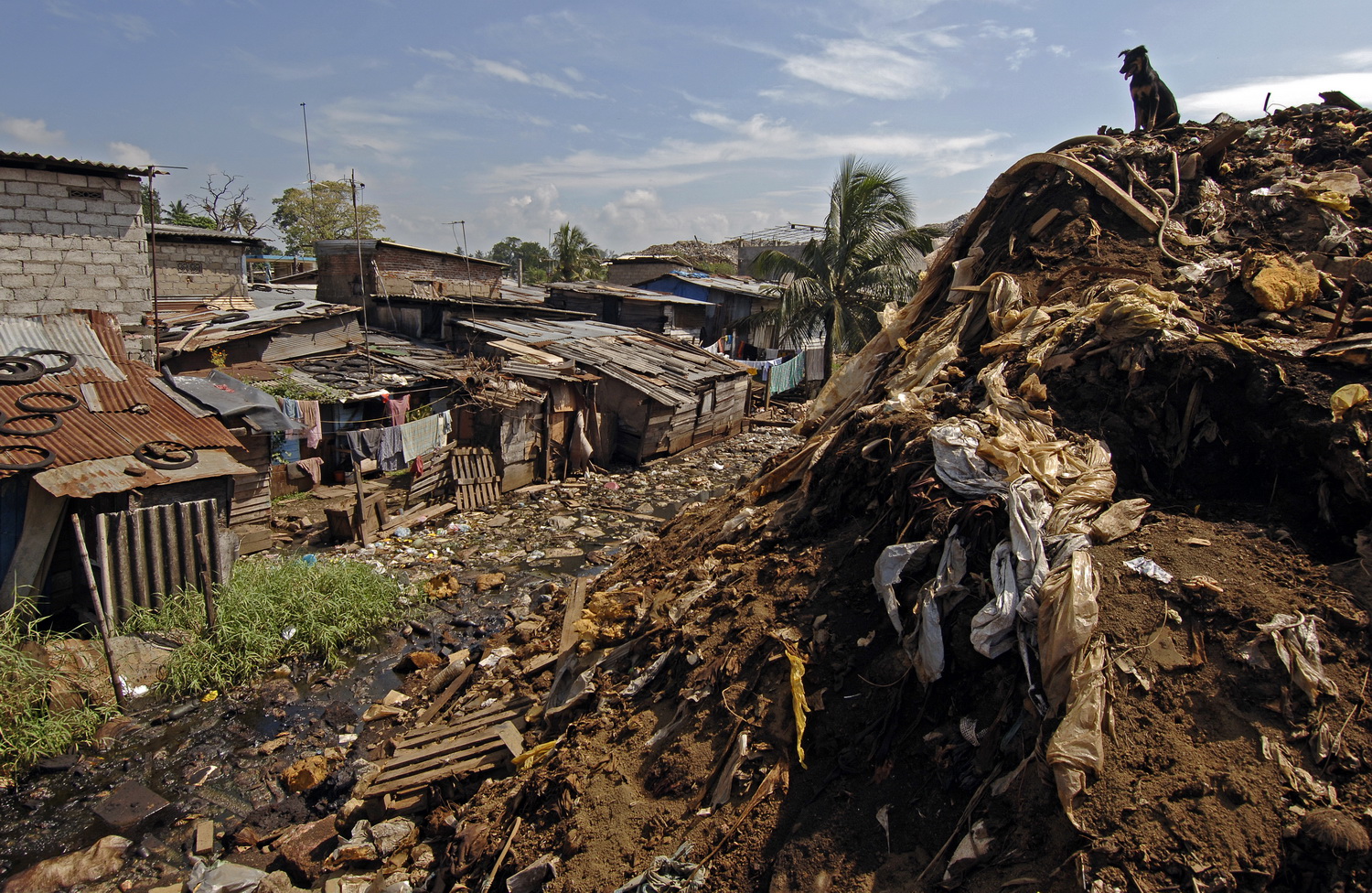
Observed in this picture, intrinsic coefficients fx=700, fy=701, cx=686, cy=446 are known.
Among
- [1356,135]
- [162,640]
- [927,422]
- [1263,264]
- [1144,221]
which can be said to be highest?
[1356,135]

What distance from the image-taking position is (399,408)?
11492 millimetres

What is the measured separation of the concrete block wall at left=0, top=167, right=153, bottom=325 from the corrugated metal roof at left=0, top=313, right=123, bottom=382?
3.38 ft

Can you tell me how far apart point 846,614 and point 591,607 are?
2.51 meters

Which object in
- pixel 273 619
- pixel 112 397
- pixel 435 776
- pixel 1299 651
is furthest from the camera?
pixel 112 397

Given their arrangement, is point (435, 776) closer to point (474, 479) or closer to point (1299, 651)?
point (1299, 651)

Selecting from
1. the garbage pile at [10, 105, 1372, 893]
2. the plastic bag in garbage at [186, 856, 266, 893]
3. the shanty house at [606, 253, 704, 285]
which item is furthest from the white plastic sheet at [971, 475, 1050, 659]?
the shanty house at [606, 253, 704, 285]

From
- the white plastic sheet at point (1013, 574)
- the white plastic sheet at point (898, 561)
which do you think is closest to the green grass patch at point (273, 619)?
the white plastic sheet at point (898, 561)

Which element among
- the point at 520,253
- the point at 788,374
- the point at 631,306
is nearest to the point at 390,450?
the point at 631,306

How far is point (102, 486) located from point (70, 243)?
16.2 feet

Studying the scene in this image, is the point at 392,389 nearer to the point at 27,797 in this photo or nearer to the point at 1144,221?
the point at 27,797

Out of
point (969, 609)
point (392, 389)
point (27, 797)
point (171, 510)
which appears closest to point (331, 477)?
point (392, 389)

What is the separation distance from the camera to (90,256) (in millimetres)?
9172

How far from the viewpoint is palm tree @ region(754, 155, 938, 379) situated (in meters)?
15.9

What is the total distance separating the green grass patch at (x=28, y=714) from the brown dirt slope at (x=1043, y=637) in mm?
3226
